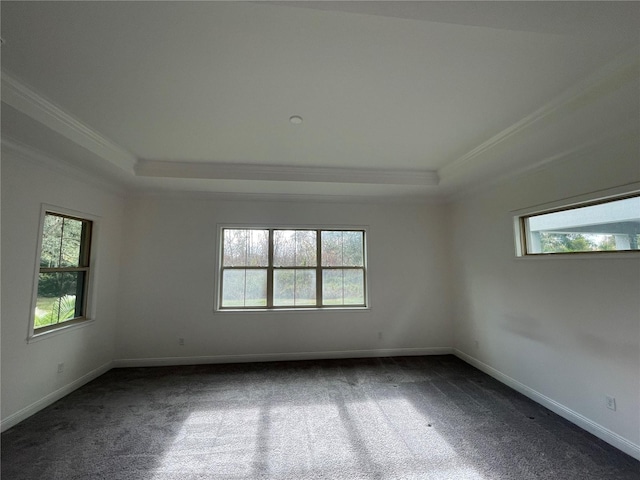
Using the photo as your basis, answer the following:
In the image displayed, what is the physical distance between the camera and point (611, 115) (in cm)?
198

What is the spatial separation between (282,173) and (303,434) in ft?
9.28

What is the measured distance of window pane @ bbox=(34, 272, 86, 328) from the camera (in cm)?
286

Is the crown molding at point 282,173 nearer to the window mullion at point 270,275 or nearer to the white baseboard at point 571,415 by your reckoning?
the window mullion at point 270,275

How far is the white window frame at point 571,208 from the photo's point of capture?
219cm

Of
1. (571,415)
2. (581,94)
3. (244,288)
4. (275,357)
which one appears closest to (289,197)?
(244,288)

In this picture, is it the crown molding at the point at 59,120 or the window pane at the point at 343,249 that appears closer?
the crown molding at the point at 59,120

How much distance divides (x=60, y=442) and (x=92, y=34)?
3.05 meters

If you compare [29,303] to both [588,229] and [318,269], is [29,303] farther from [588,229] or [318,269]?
[588,229]

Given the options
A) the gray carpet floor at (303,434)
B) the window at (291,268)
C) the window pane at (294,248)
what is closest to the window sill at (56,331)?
the gray carpet floor at (303,434)

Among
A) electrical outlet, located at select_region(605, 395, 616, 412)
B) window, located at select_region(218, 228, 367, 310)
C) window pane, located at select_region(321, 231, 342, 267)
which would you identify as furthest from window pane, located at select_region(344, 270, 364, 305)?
electrical outlet, located at select_region(605, 395, 616, 412)

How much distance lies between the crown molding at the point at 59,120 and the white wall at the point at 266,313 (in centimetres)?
131

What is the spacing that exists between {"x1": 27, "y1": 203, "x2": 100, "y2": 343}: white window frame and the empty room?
3 cm

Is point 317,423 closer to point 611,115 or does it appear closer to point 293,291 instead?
point 293,291

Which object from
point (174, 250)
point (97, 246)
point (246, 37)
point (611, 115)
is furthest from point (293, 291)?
point (611, 115)
